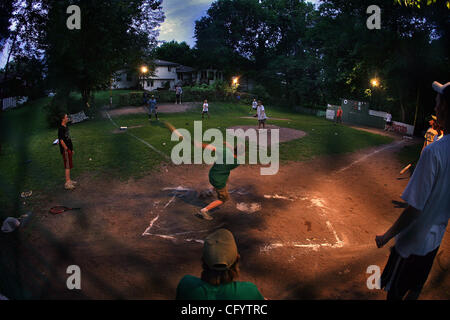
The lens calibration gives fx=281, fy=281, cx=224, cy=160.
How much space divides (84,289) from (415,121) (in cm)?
2616

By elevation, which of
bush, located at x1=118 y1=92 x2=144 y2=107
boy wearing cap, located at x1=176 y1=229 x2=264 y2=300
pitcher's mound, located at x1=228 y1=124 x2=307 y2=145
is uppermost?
bush, located at x1=118 y1=92 x2=144 y2=107

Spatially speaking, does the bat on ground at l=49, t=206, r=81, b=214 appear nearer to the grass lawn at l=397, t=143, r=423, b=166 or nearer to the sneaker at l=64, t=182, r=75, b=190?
the sneaker at l=64, t=182, r=75, b=190

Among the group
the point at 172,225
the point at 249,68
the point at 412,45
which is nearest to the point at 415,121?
the point at 412,45

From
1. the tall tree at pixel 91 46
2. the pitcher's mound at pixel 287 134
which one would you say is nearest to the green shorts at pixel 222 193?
the pitcher's mound at pixel 287 134

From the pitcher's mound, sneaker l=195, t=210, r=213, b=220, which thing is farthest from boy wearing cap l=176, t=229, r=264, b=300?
the pitcher's mound

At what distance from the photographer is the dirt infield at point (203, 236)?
4824 millimetres

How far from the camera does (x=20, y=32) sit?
1168cm

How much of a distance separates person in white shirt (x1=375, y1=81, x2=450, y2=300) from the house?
62.7 m

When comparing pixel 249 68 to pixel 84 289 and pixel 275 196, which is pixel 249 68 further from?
pixel 84 289

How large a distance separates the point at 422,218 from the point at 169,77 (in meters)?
68.1

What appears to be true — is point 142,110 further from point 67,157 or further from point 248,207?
point 248,207

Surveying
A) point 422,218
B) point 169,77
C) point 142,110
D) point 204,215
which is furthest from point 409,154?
point 169,77

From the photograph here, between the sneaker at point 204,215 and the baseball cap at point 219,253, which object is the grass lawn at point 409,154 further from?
the baseball cap at point 219,253

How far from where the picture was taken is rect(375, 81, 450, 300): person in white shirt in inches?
95.6
